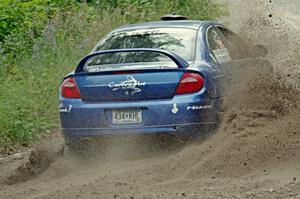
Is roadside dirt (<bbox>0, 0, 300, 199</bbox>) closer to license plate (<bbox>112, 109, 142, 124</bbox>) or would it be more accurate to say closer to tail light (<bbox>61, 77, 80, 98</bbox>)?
license plate (<bbox>112, 109, 142, 124</bbox>)

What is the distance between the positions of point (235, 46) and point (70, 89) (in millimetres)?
2811

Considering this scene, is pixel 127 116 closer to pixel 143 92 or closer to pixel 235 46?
pixel 143 92

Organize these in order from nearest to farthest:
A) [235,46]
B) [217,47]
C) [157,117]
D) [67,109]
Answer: [157,117]
[67,109]
[217,47]
[235,46]

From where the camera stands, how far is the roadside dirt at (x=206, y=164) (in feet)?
22.0

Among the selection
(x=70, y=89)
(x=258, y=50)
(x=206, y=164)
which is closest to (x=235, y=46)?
(x=258, y=50)

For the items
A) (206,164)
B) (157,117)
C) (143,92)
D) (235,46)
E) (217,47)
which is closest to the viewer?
(206,164)

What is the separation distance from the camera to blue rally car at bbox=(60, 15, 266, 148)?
797cm

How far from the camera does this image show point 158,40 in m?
8.95

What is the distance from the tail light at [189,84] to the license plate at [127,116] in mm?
499

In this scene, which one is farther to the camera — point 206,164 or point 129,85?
point 129,85

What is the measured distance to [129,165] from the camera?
7.91 metres

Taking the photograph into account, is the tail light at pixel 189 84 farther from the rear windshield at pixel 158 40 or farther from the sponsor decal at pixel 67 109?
the sponsor decal at pixel 67 109

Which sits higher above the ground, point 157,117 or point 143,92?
point 143,92

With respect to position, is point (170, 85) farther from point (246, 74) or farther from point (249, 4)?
point (249, 4)
